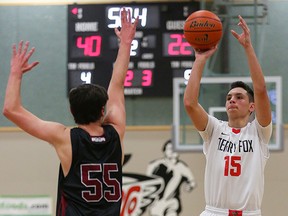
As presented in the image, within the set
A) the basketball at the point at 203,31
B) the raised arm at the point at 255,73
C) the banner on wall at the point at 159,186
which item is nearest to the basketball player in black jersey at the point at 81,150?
the raised arm at the point at 255,73

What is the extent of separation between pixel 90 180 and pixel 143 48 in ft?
18.2

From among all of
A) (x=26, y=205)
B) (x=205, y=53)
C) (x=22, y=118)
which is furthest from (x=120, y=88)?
(x=26, y=205)

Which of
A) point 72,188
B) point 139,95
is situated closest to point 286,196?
point 139,95

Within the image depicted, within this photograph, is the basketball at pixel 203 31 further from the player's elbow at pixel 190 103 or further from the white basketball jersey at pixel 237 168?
the white basketball jersey at pixel 237 168

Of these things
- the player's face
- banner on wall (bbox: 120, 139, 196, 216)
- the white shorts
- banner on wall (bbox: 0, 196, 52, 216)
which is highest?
the player's face

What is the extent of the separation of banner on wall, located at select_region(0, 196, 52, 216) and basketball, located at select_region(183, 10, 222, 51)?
4.99 m

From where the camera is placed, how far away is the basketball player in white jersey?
171 inches

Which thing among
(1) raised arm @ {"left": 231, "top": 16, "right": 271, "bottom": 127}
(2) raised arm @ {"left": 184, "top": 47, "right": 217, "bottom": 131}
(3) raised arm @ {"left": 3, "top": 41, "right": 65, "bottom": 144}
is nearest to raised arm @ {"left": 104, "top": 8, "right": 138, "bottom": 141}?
(3) raised arm @ {"left": 3, "top": 41, "right": 65, "bottom": 144}

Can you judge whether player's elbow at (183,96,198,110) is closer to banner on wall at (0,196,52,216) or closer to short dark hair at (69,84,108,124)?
short dark hair at (69,84,108,124)

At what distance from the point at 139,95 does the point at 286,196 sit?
2293 millimetres

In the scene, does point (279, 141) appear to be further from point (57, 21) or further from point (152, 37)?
point (57, 21)

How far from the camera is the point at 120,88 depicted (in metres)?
3.71

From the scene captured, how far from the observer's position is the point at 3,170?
9.20 meters

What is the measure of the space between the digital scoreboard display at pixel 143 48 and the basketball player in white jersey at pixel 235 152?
4.20 metres
